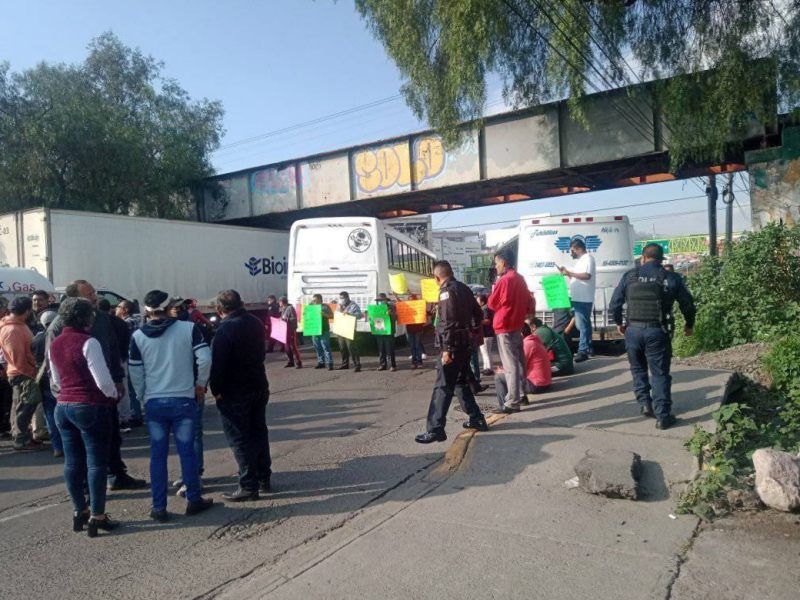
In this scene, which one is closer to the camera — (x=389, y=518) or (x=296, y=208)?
(x=389, y=518)

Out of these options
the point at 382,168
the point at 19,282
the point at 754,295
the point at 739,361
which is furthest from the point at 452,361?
the point at 382,168

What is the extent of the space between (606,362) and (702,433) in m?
4.74

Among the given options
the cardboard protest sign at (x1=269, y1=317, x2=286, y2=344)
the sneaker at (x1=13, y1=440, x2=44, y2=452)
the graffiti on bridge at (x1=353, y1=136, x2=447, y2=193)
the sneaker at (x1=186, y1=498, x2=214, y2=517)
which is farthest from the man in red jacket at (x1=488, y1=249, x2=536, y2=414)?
the graffiti on bridge at (x1=353, y1=136, x2=447, y2=193)

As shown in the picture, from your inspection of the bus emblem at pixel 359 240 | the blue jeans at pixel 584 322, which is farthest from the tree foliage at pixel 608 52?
the blue jeans at pixel 584 322

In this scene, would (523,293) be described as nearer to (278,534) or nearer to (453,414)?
(453,414)

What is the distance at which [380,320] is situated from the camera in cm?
1299

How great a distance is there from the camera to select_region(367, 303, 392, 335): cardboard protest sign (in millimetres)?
12953

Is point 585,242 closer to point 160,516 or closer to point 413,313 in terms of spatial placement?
point 413,313

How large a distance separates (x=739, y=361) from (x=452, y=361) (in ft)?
14.4

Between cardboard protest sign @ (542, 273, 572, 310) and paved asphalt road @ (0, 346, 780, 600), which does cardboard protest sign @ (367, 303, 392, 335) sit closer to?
cardboard protest sign @ (542, 273, 572, 310)

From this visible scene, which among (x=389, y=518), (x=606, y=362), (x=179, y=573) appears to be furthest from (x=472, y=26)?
(x=179, y=573)

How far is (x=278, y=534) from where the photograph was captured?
184 inches

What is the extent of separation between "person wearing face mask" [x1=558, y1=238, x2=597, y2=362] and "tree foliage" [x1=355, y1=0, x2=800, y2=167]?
458 centimetres

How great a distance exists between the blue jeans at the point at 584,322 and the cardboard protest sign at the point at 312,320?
5.44 metres
